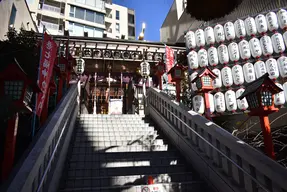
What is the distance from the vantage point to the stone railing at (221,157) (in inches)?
129

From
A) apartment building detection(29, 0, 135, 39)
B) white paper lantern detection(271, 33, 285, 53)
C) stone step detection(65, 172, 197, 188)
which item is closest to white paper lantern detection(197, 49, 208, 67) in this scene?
white paper lantern detection(271, 33, 285, 53)

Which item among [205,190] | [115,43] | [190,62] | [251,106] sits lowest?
[205,190]

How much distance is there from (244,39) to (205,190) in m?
7.98

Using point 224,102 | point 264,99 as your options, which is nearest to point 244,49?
point 224,102

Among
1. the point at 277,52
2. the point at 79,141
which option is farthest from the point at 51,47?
the point at 277,52

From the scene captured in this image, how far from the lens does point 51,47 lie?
642 centimetres

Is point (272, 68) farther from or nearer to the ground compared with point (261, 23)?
nearer to the ground

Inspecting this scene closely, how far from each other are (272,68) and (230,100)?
2.26m

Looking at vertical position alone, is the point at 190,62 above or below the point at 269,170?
above

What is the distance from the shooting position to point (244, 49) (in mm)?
9797

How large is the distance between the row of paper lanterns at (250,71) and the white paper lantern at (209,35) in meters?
1.50

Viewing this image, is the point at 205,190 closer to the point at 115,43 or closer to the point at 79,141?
the point at 79,141

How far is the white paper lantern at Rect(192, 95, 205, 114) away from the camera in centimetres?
961

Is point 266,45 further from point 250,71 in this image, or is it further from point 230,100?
point 230,100
